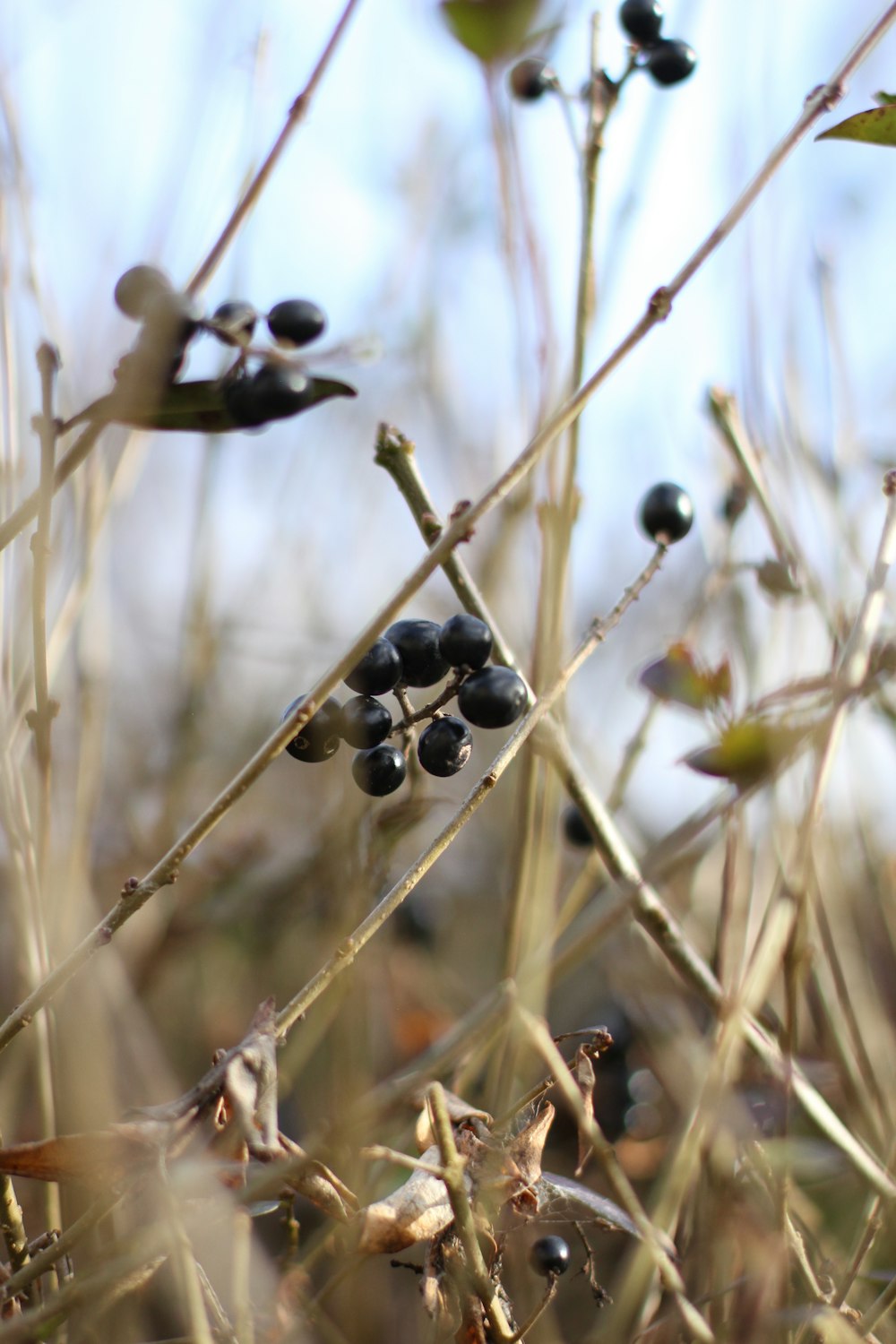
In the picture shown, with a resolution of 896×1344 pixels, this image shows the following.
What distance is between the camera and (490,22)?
0.96 metres

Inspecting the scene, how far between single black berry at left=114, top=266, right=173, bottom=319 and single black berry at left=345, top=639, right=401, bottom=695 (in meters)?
0.26

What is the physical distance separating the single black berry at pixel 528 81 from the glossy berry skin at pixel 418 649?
0.78 meters

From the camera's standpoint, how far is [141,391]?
57 centimetres

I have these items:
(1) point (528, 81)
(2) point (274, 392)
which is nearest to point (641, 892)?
(2) point (274, 392)

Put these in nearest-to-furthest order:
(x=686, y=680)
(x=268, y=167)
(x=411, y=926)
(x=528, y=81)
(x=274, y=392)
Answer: (x=274, y=392), (x=268, y=167), (x=686, y=680), (x=528, y=81), (x=411, y=926)

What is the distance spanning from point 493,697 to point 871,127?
0.51 metres

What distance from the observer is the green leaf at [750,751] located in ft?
2.35

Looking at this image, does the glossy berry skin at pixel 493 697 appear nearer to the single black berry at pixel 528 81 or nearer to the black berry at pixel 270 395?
the black berry at pixel 270 395

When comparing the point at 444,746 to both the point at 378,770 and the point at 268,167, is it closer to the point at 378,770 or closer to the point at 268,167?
the point at 378,770

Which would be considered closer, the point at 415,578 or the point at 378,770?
the point at 415,578

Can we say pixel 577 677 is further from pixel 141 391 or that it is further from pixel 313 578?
pixel 141 391

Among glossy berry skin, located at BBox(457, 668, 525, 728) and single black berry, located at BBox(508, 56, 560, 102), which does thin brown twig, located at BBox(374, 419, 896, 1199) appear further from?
single black berry, located at BBox(508, 56, 560, 102)

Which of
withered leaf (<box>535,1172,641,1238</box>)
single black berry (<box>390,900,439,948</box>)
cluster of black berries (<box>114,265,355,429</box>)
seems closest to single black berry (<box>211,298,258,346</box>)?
cluster of black berries (<box>114,265,355,429</box>)

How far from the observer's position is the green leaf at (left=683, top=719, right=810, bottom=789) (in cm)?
71
